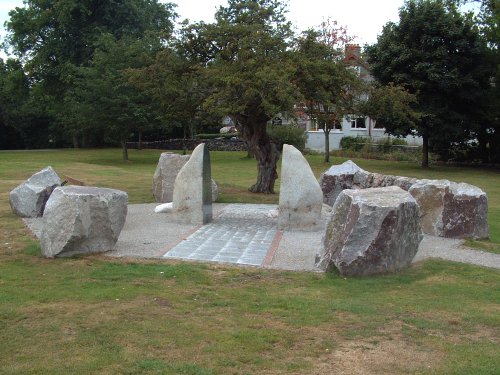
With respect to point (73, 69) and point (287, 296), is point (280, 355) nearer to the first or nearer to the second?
point (287, 296)

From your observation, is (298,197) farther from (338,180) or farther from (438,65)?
(438,65)

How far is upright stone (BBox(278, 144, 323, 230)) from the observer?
1166 cm

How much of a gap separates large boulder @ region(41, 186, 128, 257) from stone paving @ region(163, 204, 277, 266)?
1065 millimetres

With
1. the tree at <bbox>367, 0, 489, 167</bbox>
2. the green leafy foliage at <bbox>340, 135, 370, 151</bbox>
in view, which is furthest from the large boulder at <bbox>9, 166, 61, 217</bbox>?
the green leafy foliage at <bbox>340, 135, 370, 151</bbox>

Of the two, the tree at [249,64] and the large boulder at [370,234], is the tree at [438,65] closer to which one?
the tree at [249,64]

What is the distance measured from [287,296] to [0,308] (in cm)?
306

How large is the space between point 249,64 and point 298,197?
4637 mm

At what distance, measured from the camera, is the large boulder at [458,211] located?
1083 cm

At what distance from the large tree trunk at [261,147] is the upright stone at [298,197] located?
5.35m

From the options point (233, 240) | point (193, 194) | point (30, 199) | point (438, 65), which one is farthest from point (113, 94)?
point (233, 240)

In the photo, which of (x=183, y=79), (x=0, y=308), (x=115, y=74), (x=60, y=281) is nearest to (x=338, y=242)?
(x=60, y=281)

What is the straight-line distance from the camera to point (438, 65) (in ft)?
92.3

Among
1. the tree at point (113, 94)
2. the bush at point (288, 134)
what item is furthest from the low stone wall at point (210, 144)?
the tree at point (113, 94)

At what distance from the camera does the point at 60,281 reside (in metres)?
7.12
